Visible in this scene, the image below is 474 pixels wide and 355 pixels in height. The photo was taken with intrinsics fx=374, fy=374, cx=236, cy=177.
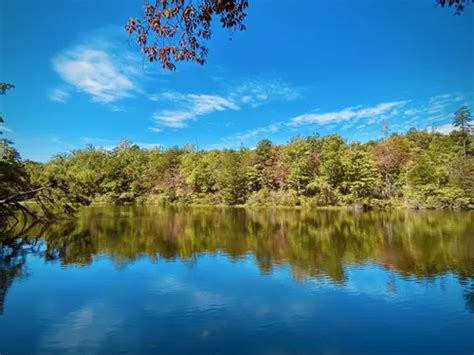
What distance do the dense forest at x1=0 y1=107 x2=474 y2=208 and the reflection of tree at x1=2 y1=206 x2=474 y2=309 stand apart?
31.5 feet

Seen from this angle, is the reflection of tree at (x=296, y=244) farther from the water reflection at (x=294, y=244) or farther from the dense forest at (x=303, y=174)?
the dense forest at (x=303, y=174)

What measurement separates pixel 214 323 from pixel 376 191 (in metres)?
42.4

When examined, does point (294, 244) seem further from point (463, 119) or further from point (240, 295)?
point (463, 119)

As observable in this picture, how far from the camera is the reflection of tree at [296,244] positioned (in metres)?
14.6

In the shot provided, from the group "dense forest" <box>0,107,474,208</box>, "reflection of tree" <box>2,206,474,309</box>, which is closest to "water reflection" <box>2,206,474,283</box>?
"reflection of tree" <box>2,206,474,309</box>

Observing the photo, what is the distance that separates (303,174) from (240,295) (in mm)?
39071

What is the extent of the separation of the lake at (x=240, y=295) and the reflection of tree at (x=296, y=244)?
0.11 m

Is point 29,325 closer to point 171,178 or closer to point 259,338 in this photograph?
point 259,338

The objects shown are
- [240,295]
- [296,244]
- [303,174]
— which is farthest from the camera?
[303,174]

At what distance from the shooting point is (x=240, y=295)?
35.8 ft

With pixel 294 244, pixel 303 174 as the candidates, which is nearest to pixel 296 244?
pixel 294 244

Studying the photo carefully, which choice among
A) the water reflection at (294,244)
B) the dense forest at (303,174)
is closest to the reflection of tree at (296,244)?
the water reflection at (294,244)

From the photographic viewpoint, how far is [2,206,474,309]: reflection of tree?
14.6 meters

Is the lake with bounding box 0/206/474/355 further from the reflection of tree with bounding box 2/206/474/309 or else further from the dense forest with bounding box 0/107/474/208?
the dense forest with bounding box 0/107/474/208
